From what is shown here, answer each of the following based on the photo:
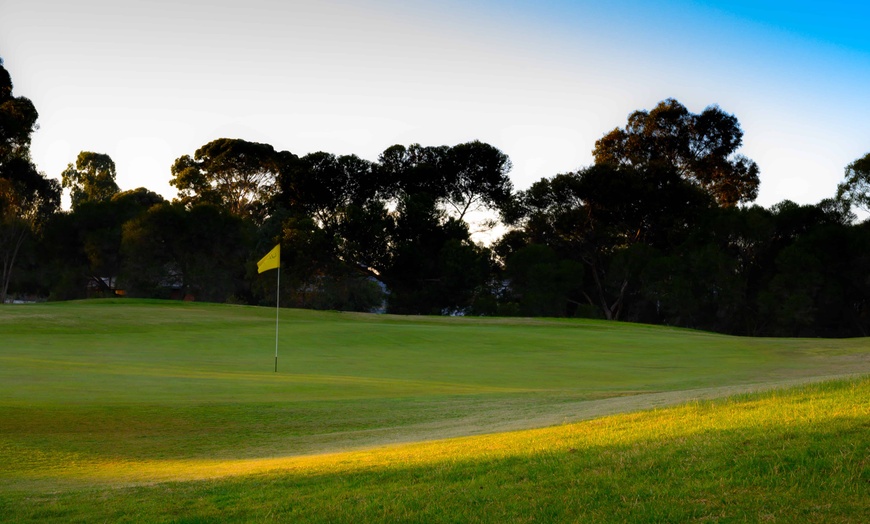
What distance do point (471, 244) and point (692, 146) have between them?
27.0 m

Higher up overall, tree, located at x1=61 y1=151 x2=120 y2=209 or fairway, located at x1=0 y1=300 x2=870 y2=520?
tree, located at x1=61 y1=151 x2=120 y2=209

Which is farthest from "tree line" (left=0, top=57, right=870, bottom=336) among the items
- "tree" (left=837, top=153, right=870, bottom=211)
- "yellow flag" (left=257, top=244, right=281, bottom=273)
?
"yellow flag" (left=257, top=244, right=281, bottom=273)

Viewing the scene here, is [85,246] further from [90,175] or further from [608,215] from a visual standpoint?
[608,215]

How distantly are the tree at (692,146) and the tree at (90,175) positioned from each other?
204 feet

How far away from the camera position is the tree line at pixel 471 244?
211 feet

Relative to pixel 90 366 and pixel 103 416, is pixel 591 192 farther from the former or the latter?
pixel 103 416

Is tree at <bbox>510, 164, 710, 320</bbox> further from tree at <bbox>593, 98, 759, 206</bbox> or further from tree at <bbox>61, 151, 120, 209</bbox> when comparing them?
tree at <bbox>61, 151, 120, 209</bbox>

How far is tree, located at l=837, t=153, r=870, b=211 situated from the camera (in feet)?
214

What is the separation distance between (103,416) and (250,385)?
4898 millimetres

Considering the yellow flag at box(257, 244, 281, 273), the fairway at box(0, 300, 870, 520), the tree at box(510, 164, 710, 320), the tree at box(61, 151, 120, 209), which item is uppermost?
the tree at box(61, 151, 120, 209)

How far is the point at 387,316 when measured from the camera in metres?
50.8


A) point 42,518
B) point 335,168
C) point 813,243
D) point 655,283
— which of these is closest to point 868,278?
point 813,243

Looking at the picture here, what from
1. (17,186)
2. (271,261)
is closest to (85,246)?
(17,186)

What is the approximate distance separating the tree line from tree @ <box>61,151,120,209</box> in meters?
27.2
